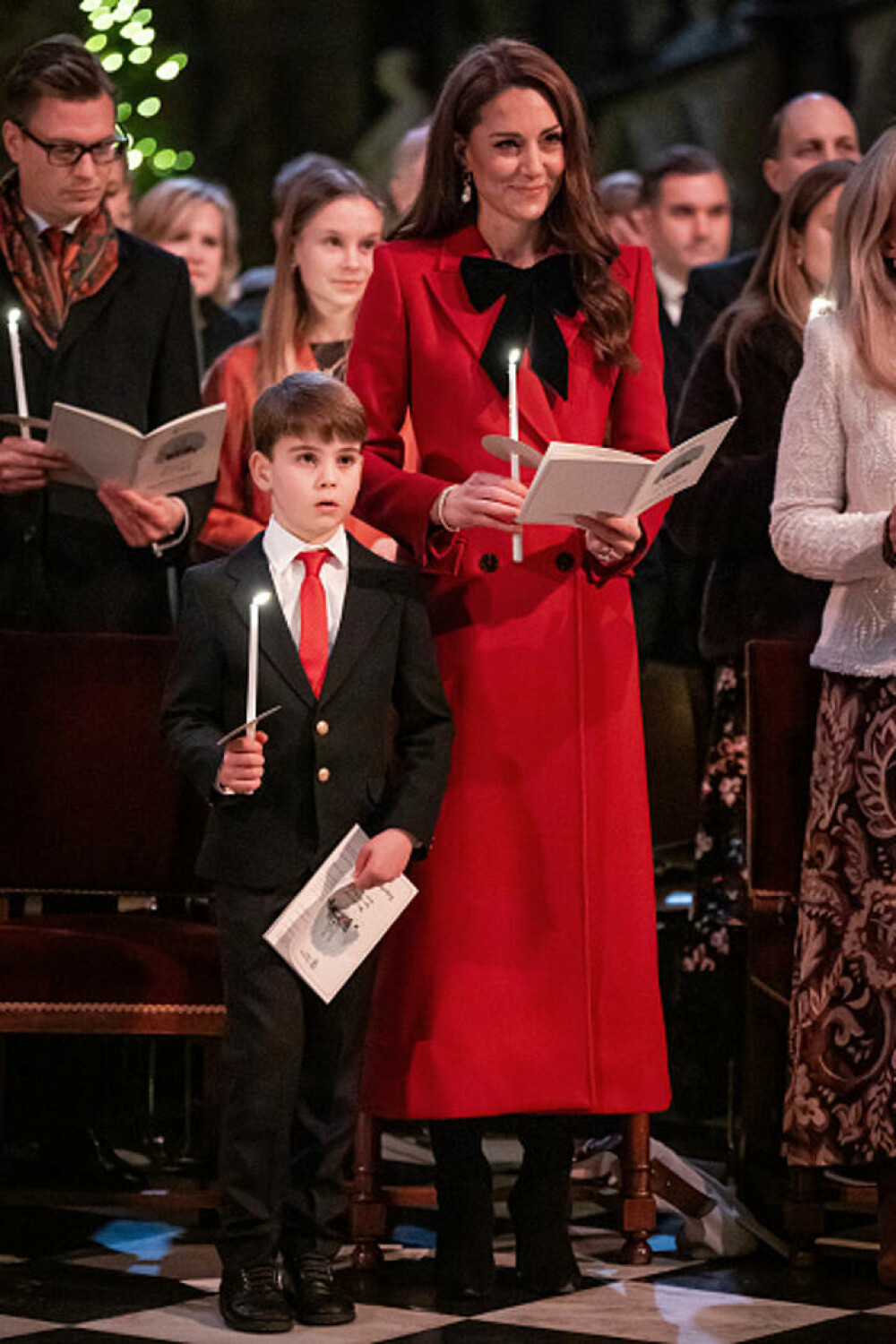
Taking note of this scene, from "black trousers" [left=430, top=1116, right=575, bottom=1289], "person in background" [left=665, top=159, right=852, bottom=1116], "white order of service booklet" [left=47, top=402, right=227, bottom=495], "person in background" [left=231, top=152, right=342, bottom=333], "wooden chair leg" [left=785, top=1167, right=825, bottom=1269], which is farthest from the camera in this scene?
"person in background" [left=231, top=152, right=342, bottom=333]

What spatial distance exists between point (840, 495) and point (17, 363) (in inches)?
66.0

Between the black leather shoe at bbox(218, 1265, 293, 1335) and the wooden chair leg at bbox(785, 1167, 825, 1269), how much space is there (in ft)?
3.27

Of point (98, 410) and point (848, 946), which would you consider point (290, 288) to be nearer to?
point (98, 410)

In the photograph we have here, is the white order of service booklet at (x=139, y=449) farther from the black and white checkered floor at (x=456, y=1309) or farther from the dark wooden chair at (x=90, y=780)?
the black and white checkered floor at (x=456, y=1309)

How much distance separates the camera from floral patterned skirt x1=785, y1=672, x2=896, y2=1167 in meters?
3.92

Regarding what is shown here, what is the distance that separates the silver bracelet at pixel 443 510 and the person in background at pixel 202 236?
3204mm

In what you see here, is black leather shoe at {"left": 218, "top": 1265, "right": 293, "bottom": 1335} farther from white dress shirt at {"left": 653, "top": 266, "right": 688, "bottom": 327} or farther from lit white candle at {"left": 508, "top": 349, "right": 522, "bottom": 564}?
white dress shirt at {"left": 653, "top": 266, "right": 688, "bottom": 327}

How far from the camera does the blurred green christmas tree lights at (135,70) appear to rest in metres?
6.77

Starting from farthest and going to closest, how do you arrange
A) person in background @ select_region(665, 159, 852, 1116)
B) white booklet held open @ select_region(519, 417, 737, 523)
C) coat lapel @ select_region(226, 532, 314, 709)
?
person in background @ select_region(665, 159, 852, 1116), coat lapel @ select_region(226, 532, 314, 709), white booklet held open @ select_region(519, 417, 737, 523)

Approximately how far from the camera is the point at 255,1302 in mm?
3502

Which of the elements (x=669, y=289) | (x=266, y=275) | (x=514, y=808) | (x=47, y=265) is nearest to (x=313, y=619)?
(x=514, y=808)

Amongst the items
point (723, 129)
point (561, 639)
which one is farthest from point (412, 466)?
point (723, 129)

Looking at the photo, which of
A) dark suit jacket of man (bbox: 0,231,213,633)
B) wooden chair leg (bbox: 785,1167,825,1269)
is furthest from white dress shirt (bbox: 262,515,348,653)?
wooden chair leg (bbox: 785,1167,825,1269)

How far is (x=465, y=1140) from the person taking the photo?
377cm
